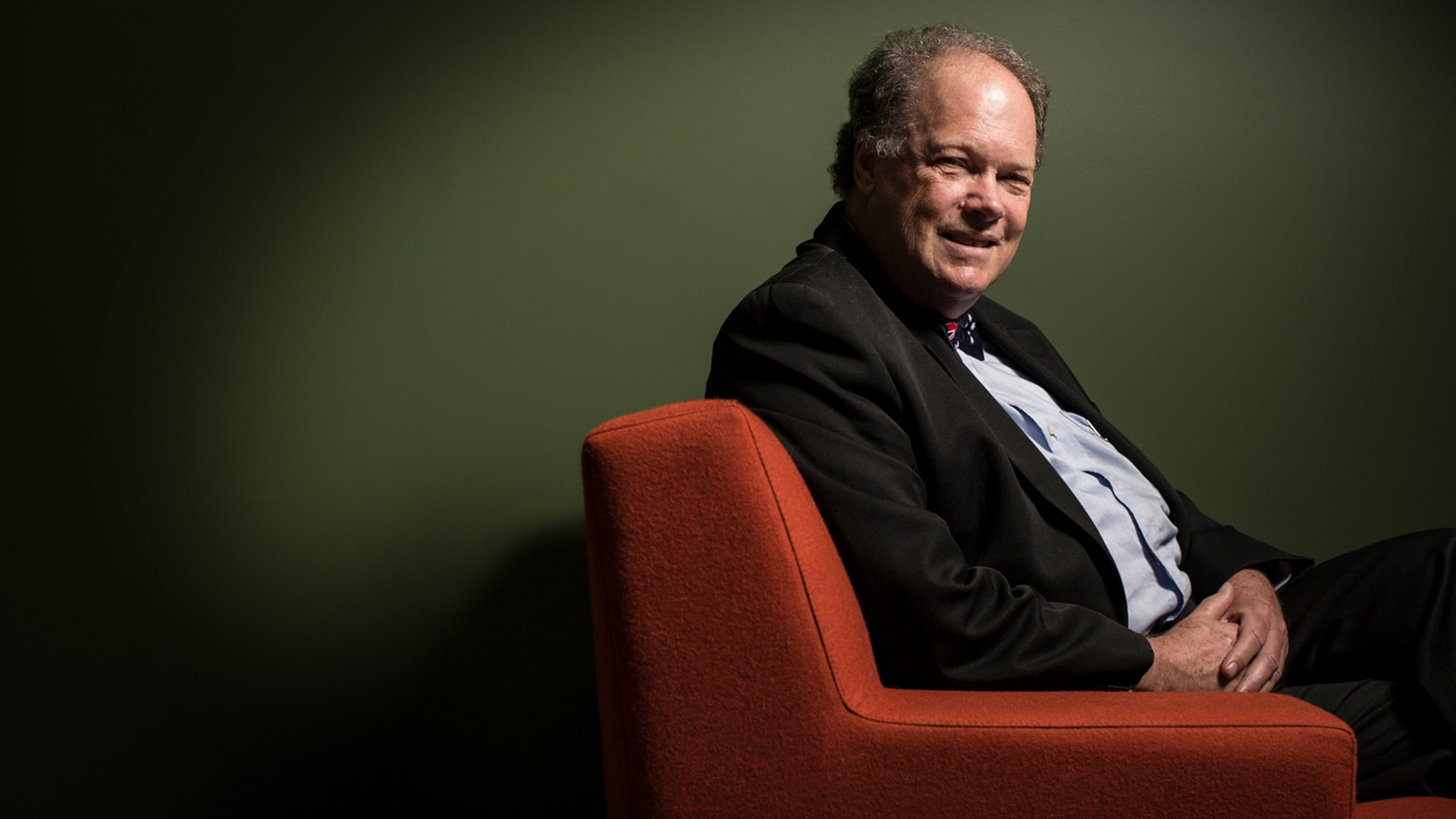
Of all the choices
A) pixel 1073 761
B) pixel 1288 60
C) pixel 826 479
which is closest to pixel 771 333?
pixel 826 479

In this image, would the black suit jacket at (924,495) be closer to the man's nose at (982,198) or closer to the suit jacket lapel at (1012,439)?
the suit jacket lapel at (1012,439)

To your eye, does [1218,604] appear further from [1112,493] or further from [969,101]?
[969,101]

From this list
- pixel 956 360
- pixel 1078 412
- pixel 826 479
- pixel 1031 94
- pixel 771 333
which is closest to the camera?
pixel 826 479

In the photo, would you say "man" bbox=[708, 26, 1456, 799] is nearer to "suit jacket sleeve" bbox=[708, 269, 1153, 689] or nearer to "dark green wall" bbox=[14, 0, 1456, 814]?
"suit jacket sleeve" bbox=[708, 269, 1153, 689]

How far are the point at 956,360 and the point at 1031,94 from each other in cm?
49

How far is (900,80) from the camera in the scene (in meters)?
1.39

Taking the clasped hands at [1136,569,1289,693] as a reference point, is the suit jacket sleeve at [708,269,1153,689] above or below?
above

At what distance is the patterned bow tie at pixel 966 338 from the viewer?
5.06ft

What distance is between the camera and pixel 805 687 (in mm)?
884

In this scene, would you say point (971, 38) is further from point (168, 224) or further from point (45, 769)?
point (45, 769)

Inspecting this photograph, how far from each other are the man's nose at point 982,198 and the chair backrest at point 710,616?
A: 2.22ft

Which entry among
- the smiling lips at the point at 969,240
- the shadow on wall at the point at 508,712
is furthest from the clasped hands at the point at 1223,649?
the shadow on wall at the point at 508,712

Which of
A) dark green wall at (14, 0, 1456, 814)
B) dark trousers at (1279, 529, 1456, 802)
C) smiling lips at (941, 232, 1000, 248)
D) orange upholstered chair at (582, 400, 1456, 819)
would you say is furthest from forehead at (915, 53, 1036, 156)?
dark trousers at (1279, 529, 1456, 802)

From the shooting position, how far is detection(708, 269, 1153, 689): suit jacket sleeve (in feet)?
3.36
